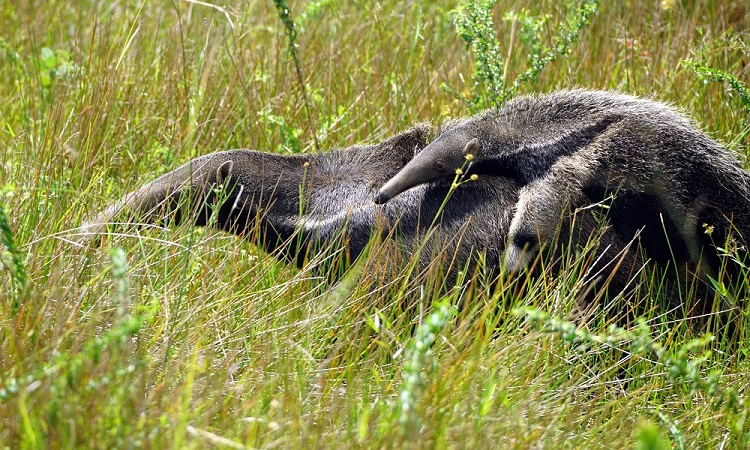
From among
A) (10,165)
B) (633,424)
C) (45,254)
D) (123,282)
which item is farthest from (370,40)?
(123,282)

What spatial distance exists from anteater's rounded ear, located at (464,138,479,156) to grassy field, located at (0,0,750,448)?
74cm

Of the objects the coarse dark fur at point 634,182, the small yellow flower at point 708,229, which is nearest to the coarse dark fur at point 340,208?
the coarse dark fur at point 634,182

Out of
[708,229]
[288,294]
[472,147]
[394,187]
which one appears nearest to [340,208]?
[394,187]

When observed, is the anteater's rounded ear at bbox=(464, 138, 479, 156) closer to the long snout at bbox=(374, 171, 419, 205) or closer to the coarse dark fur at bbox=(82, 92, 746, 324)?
the coarse dark fur at bbox=(82, 92, 746, 324)

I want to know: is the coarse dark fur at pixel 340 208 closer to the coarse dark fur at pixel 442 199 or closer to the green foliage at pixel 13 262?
the coarse dark fur at pixel 442 199

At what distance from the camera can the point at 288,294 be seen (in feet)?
13.2

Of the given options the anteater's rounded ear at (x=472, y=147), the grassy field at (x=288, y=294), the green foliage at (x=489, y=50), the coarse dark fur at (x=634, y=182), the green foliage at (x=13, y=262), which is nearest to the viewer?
the grassy field at (x=288, y=294)

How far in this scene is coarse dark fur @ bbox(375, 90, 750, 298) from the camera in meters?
4.46

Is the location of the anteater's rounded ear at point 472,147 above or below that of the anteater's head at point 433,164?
above

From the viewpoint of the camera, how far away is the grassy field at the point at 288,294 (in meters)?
2.66

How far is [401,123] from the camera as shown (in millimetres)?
6258

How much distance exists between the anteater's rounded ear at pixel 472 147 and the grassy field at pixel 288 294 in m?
0.74

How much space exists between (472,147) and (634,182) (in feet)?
2.75

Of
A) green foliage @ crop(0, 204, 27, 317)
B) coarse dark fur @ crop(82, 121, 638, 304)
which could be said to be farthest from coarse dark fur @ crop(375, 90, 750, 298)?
green foliage @ crop(0, 204, 27, 317)
